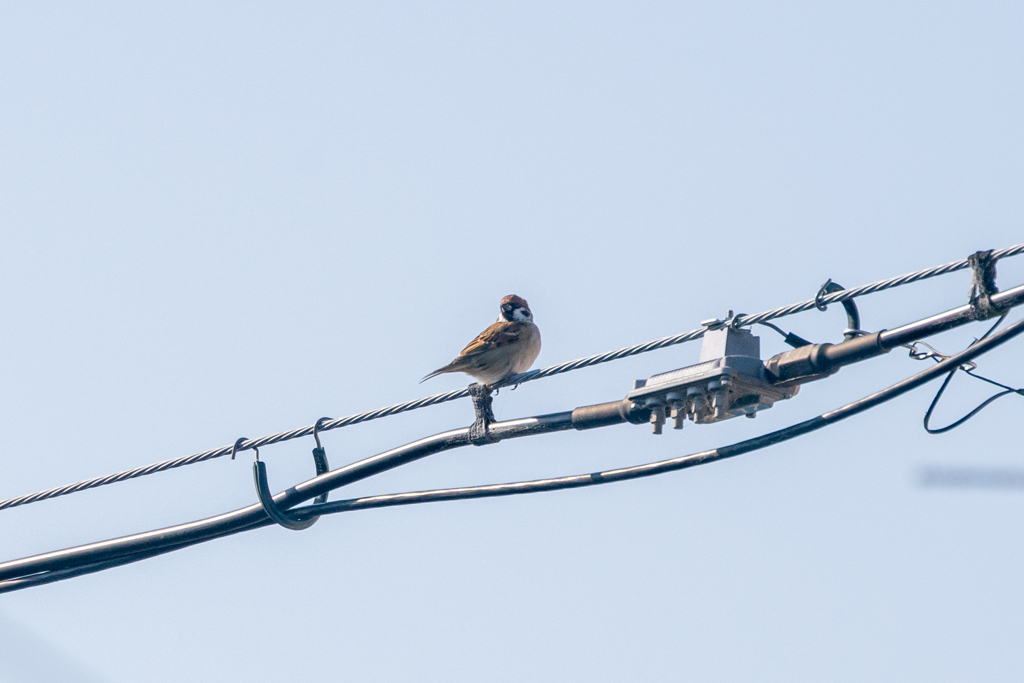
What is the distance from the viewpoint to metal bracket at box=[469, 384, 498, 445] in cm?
739

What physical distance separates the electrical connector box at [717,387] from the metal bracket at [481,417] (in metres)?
1.20

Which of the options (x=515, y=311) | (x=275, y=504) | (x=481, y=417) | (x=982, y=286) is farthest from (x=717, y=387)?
(x=515, y=311)

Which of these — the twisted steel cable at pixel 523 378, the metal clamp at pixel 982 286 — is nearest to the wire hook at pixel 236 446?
the twisted steel cable at pixel 523 378

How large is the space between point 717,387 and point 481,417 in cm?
167

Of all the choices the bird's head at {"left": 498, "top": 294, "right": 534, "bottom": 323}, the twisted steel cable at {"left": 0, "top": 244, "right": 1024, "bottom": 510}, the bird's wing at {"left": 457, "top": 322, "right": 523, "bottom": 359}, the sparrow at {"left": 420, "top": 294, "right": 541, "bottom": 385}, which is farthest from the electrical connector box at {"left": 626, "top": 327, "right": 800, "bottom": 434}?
the bird's head at {"left": 498, "top": 294, "right": 534, "bottom": 323}

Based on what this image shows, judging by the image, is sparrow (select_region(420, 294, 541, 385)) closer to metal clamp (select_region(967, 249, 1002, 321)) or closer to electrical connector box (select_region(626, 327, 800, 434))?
electrical connector box (select_region(626, 327, 800, 434))

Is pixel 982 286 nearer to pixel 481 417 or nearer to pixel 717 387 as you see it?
pixel 717 387

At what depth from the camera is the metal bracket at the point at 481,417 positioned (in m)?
7.39

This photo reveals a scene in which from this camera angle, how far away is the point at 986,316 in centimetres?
557

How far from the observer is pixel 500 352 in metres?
11.4

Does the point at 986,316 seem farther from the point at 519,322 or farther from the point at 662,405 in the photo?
the point at 519,322

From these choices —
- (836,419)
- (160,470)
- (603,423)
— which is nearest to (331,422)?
(160,470)

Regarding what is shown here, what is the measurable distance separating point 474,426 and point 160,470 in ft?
5.91

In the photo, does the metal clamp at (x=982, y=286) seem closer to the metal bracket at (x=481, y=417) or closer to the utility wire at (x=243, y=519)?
the utility wire at (x=243, y=519)
